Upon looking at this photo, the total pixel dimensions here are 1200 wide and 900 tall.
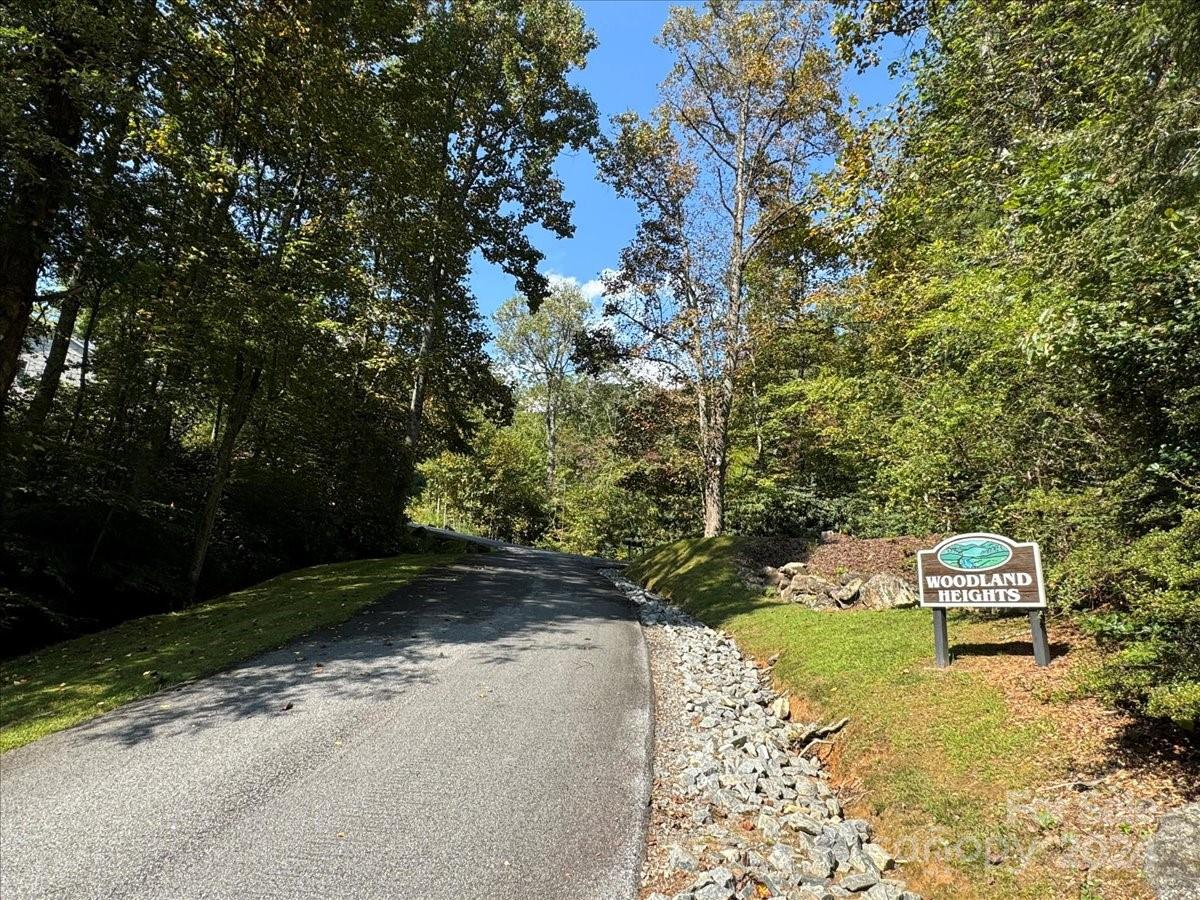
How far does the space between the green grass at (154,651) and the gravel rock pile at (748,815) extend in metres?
5.13

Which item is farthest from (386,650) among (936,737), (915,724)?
(936,737)

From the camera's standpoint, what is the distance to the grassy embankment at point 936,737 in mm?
3254

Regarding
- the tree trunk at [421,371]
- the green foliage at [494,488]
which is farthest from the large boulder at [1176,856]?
the green foliage at [494,488]

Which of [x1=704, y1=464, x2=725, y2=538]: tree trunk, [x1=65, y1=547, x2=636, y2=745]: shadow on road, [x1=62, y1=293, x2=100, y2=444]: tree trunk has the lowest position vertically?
[x1=65, y1=547, x2=636, y2=745]: shadow on road

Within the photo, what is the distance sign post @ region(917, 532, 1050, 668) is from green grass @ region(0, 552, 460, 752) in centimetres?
770

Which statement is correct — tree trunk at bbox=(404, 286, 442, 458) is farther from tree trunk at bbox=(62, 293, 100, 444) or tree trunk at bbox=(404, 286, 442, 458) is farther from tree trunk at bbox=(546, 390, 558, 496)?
tree trunk at bbox=(546, 390, 558, 496)

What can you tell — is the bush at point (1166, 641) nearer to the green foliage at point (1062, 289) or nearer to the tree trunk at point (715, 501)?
the green foliage at point (1062, 289)

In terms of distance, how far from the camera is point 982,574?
5648 mm

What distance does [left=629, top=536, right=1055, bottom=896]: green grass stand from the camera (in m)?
3.65

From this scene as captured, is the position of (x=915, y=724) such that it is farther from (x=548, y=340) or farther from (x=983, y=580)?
(x=548, y=340)

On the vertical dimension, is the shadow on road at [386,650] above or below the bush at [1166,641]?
below

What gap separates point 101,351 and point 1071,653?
15558 mm

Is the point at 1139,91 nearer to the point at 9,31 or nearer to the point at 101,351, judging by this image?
the point at 9,31

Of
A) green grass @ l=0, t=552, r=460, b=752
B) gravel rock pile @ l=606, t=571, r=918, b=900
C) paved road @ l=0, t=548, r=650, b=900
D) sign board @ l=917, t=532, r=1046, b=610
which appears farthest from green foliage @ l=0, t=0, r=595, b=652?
sign board @ l=917, t=532, r=1046, b=610
